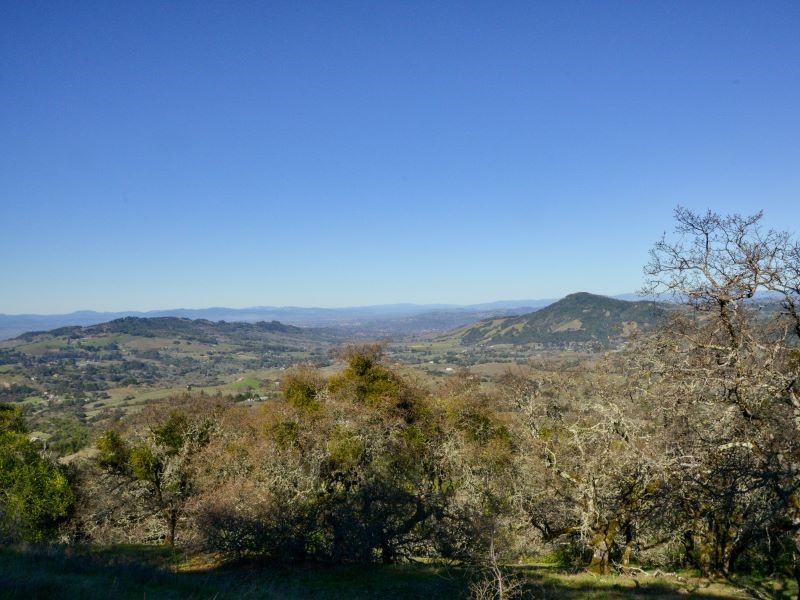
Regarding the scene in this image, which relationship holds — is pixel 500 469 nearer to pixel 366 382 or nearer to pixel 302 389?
pixel 366 382

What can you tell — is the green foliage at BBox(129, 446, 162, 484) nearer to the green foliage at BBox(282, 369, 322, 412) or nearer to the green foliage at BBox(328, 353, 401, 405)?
the green foliage at BBox(282, 369, 322, 412)

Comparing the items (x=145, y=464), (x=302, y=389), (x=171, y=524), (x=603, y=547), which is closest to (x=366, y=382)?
(x=302, y=389)

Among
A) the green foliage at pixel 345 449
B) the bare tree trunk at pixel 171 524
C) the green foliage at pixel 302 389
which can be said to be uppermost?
the green foliage at pixel 302 389

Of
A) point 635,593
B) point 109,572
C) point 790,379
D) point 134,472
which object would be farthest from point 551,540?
point 134,472

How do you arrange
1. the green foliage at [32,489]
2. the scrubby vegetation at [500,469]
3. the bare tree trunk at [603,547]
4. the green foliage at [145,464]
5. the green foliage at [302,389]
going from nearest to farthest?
the scrubby vegetation at [500,469]
the bare tree trunk at [603,547]
the green foliage at [32,489]
the green foliage at [145,464]
the green foliage at [302,389]


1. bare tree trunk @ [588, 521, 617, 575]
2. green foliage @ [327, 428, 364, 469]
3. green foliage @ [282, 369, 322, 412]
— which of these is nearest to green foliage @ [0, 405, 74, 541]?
green foliage @ [282, 369, 322, 412]

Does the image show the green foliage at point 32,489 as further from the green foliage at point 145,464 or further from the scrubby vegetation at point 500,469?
the green foliage at point 145,464

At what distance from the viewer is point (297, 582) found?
1313 cm

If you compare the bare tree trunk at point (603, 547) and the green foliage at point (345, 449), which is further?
the green foliage at point (345, 449)

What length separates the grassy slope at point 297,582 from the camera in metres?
9.97

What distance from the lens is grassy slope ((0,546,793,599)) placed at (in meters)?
9.97

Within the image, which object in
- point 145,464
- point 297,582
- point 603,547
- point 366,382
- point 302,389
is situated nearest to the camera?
point 297,582

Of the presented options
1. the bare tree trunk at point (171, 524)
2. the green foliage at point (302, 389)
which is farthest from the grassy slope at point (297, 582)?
the green foliage at point (302, 389)

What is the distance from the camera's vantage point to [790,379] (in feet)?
27.4
